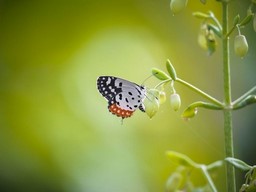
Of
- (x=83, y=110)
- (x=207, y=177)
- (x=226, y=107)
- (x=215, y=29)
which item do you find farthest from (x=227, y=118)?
(x=83, y=110)

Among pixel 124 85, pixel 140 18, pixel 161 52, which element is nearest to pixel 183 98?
pixel 161 52

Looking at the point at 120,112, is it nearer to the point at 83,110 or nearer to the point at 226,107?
the point at 226,107

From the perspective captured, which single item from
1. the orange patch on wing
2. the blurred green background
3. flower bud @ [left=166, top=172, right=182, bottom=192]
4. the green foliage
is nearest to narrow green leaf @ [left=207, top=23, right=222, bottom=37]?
the green foliage

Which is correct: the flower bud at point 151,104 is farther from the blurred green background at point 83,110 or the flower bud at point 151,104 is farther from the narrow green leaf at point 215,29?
the blurred green background at point 83,110

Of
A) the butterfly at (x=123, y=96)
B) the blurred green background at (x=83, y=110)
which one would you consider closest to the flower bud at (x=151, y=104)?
the butterfly at (x=123, y=96)

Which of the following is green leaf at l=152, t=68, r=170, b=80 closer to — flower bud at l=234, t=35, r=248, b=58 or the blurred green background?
flower bud at l=234, t=35, r=248, b=58

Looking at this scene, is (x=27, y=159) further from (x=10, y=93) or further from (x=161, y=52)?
(x=161, y=52)
